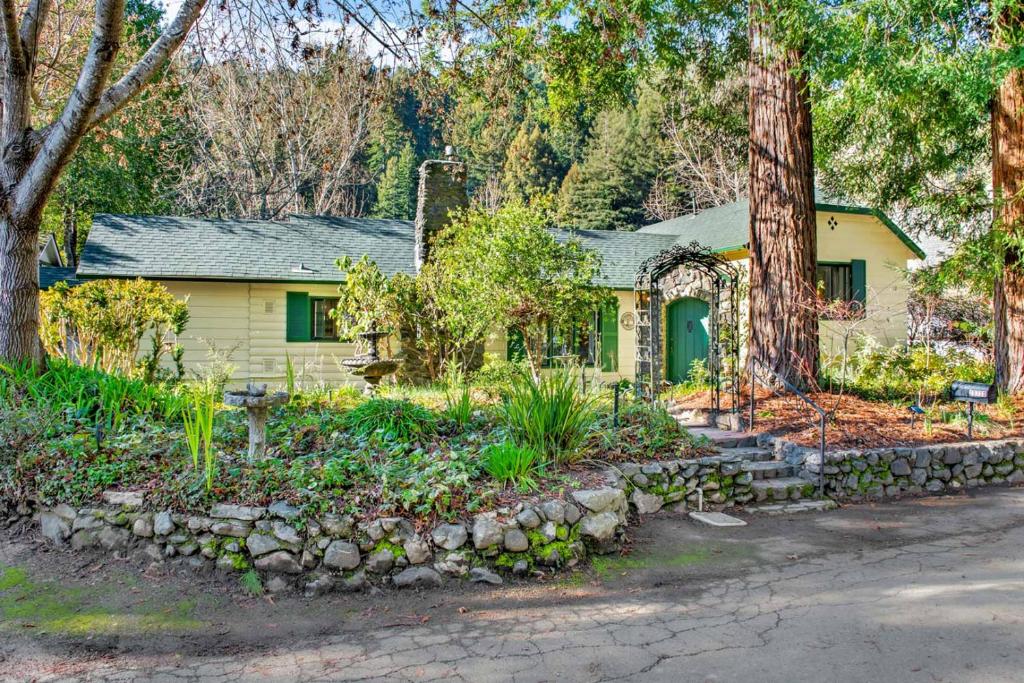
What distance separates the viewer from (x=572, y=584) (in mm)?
4594

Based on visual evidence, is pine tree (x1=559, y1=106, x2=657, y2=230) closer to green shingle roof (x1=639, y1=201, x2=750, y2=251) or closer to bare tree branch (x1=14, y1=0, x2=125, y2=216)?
green shingle roof (x1=639, y1=201, x2=750, y2=251)

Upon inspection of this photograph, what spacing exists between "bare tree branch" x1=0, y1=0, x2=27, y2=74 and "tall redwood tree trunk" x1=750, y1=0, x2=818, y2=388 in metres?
8.26

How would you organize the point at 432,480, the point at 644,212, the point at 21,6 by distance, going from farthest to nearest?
the point at 644,212
the point at 21,6
the point at 432,480

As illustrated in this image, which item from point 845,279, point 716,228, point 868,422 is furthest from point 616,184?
point 868,422

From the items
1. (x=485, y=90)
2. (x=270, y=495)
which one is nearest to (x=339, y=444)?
(x=270, y=495)


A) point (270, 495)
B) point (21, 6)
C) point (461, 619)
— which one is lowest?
point (461, 619)

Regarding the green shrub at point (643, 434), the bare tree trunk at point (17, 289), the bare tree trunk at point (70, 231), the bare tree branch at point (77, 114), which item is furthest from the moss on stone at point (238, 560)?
the bare tree trunk at point (70, 231)

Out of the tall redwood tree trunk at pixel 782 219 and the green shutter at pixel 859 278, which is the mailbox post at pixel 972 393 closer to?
the tall redwood tree trunk at pixel 782 219

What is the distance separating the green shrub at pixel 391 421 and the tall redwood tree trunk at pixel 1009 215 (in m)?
7.97

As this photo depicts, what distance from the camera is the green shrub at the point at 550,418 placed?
566 centimetres

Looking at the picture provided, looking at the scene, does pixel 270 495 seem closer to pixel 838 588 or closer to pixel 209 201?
pixel 838 588

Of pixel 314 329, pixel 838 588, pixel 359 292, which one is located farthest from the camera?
pixel 314 329

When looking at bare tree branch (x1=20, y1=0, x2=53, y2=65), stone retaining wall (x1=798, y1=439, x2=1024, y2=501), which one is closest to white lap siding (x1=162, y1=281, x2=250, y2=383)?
bare tree branch (x1=20, y1=0, x2=53, y2=65)

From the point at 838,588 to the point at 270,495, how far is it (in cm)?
376
